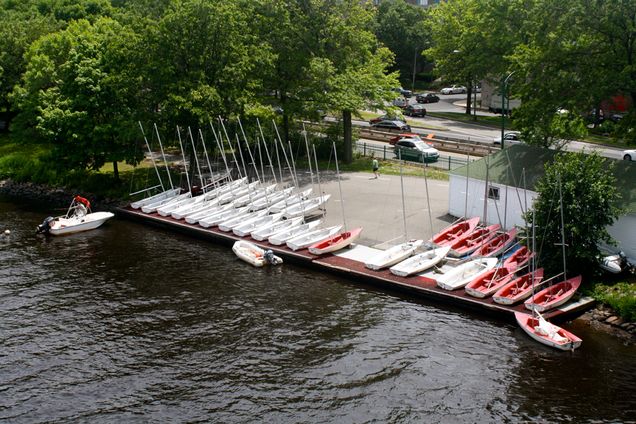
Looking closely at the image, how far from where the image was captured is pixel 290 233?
45.5 meters

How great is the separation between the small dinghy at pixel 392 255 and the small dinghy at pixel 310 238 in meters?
4.45

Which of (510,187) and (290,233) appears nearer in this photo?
(510,187)

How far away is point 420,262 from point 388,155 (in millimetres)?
28671

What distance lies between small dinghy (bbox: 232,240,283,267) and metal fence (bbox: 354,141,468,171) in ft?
76.0

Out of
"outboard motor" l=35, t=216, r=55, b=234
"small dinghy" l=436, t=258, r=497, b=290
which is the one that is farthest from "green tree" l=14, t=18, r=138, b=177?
"small dinghy" l=436, t=258, r=497, b=290

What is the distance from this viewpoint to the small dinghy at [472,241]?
4097cm

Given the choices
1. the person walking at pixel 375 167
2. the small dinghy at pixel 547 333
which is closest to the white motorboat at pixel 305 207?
the person walking at pixel 375 167

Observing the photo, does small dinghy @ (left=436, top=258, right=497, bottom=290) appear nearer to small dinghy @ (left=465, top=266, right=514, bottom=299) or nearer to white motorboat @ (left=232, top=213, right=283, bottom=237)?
small dinghy @ (left=465, top=266, right=514, bottom=299)

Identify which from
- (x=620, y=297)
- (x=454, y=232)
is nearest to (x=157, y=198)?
(x=454, y=232)

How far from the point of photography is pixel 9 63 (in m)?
79.8

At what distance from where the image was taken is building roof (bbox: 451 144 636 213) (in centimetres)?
3978

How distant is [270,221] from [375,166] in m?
15.1

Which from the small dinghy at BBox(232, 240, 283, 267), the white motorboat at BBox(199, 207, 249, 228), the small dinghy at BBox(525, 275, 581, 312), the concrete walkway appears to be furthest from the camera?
the white motorboat at BBox(199, 207, 249, 228)

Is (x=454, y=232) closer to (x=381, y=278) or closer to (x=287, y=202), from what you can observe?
(x=381, y=278)
